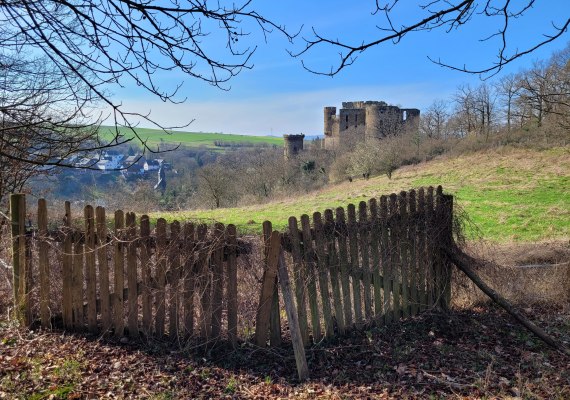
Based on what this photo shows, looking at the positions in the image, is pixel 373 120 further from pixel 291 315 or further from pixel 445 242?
pixel 291 315


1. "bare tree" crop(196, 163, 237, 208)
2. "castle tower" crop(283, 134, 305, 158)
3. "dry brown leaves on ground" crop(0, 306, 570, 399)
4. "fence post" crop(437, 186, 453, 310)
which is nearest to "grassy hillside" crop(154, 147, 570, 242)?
"fence post" crop(437, 186, 453, 310)

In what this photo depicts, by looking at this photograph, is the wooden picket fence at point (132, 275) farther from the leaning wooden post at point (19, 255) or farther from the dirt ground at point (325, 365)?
the dirt ground at point (325, 365)

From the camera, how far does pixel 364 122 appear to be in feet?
218

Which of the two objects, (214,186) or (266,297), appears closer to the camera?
(266,297)

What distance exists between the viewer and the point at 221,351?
468 centimetres

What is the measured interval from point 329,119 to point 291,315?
68.9 metres

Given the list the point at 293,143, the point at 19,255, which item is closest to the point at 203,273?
the point at 19,255

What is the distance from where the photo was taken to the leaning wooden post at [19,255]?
524 centimetres

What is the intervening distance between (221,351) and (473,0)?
12.8 feet

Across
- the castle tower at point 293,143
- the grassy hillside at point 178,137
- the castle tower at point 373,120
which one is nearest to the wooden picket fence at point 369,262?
the grassy hillside at point 178,137

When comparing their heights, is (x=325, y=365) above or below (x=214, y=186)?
below

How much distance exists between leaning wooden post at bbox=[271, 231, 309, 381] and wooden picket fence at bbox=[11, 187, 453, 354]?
1cm

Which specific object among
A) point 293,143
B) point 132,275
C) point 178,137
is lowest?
point 132,275

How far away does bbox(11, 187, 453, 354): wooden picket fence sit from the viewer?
15.1 ft
